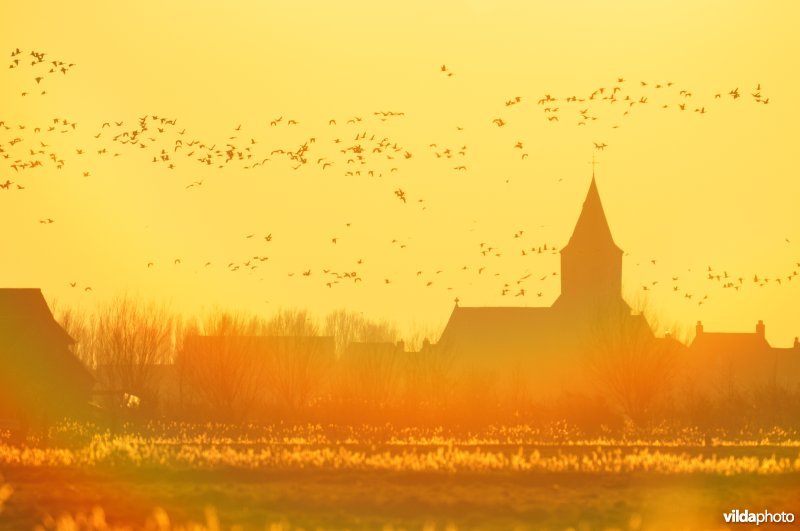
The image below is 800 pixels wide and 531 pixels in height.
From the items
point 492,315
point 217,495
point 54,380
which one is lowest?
point 217,495

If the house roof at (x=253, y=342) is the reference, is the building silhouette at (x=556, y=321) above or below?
above

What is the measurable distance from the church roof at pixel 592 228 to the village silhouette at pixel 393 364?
0.09m

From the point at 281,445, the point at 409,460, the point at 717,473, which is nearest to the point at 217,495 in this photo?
the point at 409,460

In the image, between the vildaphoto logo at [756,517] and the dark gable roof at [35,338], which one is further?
the dark gable roof at [35,338]

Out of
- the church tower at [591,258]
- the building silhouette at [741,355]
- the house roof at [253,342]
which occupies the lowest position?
the house roof at [253,342]

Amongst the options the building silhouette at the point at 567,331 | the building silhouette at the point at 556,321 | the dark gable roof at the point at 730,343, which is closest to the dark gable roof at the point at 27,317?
the building silhouette at the point at 567,331

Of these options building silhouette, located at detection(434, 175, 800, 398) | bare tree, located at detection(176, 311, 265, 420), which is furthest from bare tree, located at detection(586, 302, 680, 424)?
building silhouette, located at detection(434, 175, 800, 398)

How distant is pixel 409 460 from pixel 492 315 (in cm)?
12004

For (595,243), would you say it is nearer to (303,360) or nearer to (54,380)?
(303,360)

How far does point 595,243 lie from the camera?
531ft

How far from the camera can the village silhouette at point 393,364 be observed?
81.0 metres

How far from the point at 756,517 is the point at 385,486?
1053 cm

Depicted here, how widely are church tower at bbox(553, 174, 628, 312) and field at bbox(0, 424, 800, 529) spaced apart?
101788 millimetres

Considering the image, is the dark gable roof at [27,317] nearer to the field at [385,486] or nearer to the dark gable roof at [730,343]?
the field at [385,486]
